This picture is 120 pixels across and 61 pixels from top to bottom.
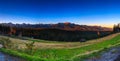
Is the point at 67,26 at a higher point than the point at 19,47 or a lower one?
higher

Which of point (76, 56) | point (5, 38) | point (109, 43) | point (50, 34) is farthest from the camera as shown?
point (5, 38)

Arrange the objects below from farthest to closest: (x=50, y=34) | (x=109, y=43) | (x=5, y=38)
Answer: (x=5, y=38), (x=50, y=34), (x=109, y=43)

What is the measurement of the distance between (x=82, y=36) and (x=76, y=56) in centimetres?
208

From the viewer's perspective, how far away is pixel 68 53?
11281mm

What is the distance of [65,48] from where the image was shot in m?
11.6

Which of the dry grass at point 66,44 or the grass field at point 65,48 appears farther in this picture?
the dry grass at point 66,44

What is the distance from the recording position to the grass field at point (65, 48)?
35.3ft

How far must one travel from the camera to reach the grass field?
35.3 ft

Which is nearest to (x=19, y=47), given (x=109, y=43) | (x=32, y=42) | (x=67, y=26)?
(x=32, y=42)

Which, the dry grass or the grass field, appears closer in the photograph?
the grass field

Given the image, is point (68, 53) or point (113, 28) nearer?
point (68, 53)

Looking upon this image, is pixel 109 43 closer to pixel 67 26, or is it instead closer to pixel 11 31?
pixel 67 26

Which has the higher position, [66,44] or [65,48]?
[66,44]

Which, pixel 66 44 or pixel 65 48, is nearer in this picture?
pixel 65 48
